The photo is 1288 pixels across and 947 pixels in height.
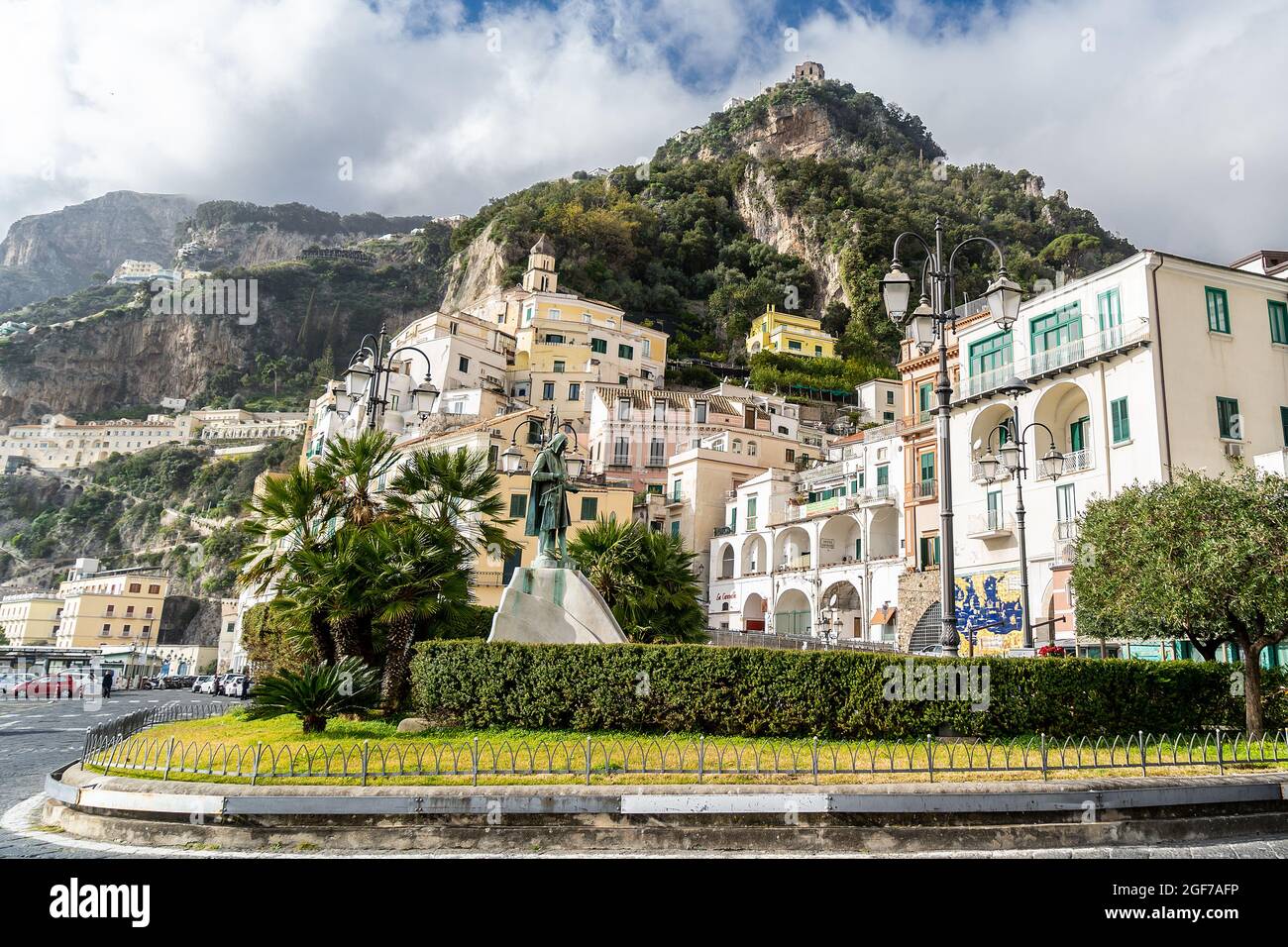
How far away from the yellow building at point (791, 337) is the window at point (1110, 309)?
5002cm

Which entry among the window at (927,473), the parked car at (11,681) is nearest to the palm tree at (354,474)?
the window at (927,473)

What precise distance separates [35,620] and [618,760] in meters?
119

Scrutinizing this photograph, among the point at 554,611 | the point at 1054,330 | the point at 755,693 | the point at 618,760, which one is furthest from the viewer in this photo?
the point at 1054,330

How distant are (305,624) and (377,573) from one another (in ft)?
8.89

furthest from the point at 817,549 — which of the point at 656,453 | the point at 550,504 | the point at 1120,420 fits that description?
the point at 550,504

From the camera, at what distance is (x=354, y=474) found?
17984mm

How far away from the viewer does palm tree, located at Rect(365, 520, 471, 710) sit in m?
16.0

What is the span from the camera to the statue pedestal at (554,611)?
15328 millimetres

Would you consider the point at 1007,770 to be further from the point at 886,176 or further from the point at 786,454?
the point at 886,176

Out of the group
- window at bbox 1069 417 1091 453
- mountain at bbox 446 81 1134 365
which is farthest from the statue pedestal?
mountain at bbox 446 81 1134 365

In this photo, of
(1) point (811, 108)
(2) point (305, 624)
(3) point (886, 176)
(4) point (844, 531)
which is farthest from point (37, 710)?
(1) point (811, 108)

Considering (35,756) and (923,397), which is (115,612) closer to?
(35,756)

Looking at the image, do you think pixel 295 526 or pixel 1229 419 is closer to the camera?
pixel 295 526

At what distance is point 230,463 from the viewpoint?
392 ft
